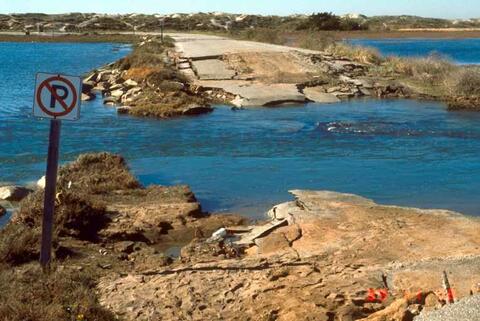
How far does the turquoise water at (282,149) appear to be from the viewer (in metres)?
14.7

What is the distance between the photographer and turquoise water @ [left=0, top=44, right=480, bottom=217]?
14.7m

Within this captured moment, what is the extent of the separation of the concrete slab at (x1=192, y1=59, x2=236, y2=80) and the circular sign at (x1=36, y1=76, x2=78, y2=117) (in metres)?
25.8

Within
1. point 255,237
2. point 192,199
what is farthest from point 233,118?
point 255,237

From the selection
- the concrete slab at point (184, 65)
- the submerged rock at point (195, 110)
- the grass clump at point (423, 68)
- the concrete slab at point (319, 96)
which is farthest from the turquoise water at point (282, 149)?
the concrete slab at point (184, 65)

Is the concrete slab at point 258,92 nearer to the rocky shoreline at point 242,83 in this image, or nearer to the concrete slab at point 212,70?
the rocky shoreline at point 242,83

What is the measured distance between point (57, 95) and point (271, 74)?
2757cm

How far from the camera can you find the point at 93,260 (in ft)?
30.7

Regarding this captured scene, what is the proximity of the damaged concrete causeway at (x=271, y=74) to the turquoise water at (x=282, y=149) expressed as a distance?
1469mm

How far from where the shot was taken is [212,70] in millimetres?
35156

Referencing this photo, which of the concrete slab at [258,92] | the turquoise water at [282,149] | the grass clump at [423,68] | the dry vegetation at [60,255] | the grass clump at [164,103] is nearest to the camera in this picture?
the dry vegetation at [60,255]

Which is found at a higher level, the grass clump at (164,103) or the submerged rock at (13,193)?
the submerged rock at (13,193)

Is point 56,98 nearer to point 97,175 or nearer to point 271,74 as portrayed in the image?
point 97,175

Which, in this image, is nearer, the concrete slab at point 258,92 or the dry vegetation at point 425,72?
the concrete slab at point 258,92

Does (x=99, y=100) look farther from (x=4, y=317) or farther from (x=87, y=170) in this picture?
(x=4, y=317)
